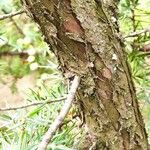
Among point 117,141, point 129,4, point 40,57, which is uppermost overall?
point 129,4

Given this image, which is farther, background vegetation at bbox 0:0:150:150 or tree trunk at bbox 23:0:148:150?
background vegetation at bbox 0:0:150:150

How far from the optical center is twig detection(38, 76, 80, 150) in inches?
20.0

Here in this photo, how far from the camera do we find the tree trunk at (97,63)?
0.53m

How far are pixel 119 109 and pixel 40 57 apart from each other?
1264mm

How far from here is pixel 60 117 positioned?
537 mm

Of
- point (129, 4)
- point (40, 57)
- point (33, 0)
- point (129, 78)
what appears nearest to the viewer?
point (33, 0)

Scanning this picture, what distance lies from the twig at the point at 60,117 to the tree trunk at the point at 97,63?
0.02 metres

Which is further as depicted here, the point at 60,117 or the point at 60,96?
the point at 60,96

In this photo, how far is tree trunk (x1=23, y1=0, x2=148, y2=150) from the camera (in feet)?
1.75

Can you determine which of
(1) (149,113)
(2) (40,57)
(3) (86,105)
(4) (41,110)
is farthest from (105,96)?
(2) (40,57)

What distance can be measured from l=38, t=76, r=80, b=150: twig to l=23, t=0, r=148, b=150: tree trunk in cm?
2

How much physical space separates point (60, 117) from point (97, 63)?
0.32 feet

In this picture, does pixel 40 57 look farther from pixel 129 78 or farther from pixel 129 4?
pixel 129 78

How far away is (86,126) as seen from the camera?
2.11 feet
